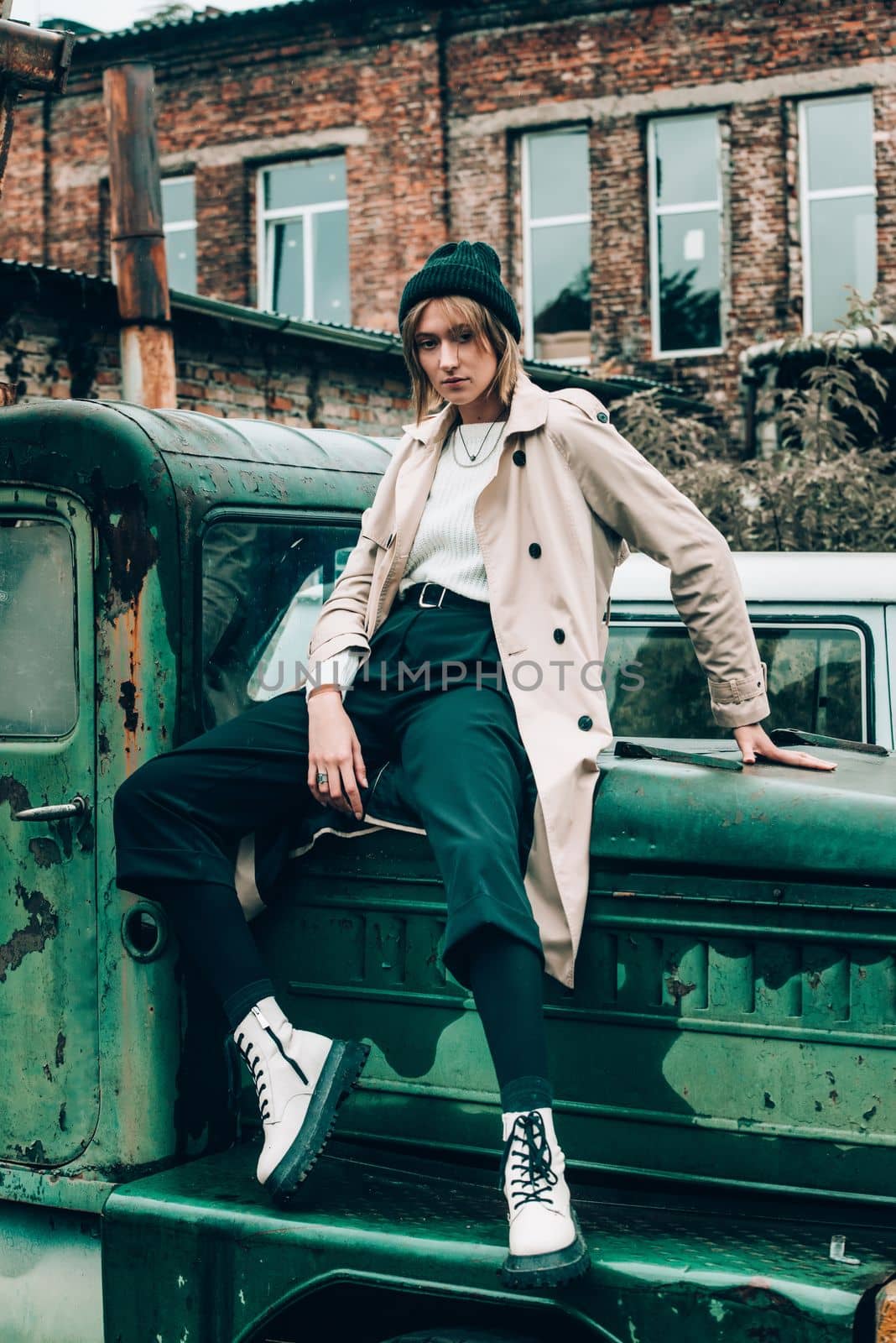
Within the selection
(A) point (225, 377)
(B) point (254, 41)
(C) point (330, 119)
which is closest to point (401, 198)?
(C) point (330, 119)

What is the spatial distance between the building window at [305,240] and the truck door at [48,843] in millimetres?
14069

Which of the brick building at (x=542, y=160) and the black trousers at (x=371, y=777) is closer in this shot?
the black trousers at (x=371, y=777)

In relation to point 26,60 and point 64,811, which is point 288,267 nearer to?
point 26,60

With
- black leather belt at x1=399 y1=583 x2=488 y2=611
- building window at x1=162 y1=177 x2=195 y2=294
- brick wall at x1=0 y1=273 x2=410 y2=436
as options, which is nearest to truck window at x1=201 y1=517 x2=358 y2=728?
black leather belt at x1=399 y1=583 x2=488 y2=611

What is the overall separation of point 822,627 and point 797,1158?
77.2 inches

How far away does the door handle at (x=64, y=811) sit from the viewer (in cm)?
274

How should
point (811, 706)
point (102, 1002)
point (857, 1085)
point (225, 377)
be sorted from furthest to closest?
point (225, 377) < point (811, 706) < point (102, 1002) < point (857, 1085)

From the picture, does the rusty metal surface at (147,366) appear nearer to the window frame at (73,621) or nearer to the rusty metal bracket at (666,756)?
the window frame at (73,621)

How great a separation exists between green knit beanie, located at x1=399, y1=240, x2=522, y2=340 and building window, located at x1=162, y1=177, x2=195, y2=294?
1519cm

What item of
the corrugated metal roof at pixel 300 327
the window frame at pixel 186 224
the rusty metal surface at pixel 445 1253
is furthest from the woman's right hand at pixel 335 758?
the window frame at pixel 186 224

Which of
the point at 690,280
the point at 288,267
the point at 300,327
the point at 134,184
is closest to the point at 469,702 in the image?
the point at 134,184

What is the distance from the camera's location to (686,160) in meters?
A: 15.2

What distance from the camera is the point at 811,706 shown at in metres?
4.03

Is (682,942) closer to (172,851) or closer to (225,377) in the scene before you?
(172,851)
